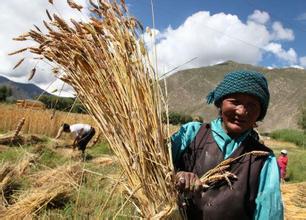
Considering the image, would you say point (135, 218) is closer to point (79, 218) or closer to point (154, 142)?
point (154, 142)

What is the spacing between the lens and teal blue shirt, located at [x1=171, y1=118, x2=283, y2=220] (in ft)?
5.50

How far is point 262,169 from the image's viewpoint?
68.1 inches

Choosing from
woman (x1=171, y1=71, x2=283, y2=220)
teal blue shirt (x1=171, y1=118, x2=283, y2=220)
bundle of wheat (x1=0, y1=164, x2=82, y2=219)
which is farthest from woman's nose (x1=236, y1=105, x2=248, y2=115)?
bundle of wheat (x1=0, y1=164, x2=82, y2=219)

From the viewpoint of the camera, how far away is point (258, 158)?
68.6 inches

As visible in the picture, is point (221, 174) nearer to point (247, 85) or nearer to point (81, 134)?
point (247, 85)

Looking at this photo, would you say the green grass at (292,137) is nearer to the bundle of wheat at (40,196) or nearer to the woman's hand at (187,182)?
the bundle of wheat at (40,196)

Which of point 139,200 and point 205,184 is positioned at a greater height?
point 205,184

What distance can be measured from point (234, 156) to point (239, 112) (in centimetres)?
18

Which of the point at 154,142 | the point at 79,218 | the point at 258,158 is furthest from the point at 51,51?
the point at 79,218

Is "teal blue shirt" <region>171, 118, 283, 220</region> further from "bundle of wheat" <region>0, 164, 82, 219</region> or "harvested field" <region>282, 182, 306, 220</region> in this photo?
"harvested field" <region>282, 182, 306, 220</region>

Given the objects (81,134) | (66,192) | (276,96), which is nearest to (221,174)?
(66,192)

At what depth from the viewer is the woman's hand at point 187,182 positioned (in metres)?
1.53

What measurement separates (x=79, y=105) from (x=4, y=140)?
315 inches

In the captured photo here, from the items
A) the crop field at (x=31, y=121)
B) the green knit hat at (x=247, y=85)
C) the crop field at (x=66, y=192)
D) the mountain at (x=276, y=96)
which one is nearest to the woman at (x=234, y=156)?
the green knit hat at (x=247, y=85)
